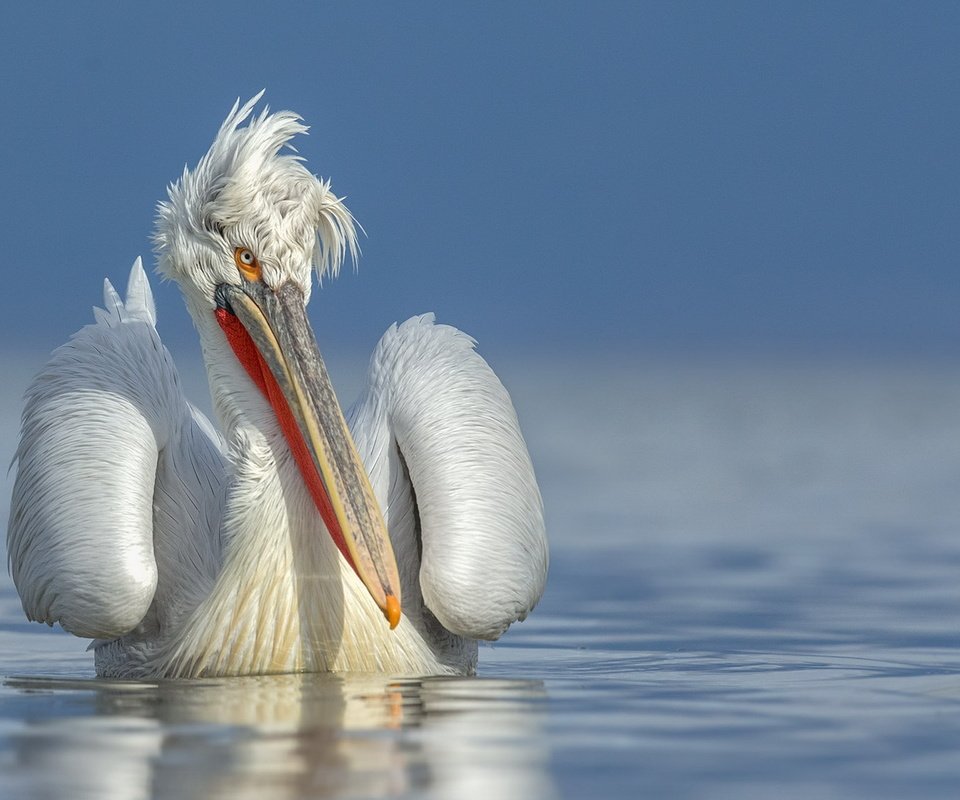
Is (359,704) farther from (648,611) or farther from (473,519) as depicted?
(648,611)

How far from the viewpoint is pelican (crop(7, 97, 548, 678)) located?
18.1ft

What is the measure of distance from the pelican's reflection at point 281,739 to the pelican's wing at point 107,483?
1.01 feet

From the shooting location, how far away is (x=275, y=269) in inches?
222

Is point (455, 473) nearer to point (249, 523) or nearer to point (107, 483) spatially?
point (249, 523)

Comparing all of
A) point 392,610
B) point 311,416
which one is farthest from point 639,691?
point 311,416

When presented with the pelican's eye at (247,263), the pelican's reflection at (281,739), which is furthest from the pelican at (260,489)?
the pelican's reflection at (281,739)

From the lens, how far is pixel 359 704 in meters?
4.79

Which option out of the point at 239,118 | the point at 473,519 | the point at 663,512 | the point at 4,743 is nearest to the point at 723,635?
the point at 473,519

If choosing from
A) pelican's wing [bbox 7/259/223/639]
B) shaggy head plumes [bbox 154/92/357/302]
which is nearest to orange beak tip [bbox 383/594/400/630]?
pelican's wing [bbox 7/259/223/639]

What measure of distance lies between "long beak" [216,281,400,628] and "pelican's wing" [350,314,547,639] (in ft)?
1.09

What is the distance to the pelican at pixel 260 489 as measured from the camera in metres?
5.52

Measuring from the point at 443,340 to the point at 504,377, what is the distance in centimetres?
2111

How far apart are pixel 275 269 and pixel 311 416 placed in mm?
453

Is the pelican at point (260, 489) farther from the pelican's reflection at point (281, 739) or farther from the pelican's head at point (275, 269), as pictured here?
the pelican's reflection at point (281, 739)
